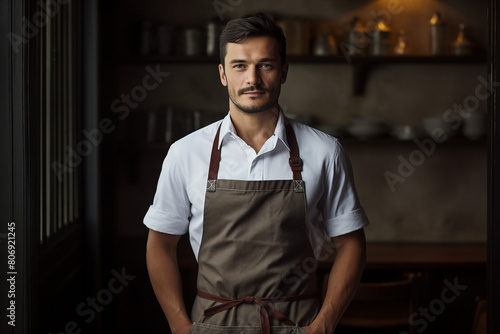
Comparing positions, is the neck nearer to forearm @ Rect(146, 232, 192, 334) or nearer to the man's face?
the man's face

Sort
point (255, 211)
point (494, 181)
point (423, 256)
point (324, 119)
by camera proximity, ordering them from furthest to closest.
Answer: point (324, 119)
point (423, 256)
point (255, 211)
point (494, 181)

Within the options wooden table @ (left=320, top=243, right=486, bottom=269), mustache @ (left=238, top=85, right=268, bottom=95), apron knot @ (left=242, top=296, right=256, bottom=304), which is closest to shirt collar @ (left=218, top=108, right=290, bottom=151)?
mustache @ (left=238, top=85, right=268, bottom=95)

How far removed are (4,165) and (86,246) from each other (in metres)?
1.28

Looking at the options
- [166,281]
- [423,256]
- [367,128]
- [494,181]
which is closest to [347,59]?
[367,128]

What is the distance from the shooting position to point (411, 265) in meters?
2.88

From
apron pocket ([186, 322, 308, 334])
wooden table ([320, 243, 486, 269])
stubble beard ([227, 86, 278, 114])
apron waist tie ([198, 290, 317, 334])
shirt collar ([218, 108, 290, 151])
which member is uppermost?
stubble beard ([227, 86, 278, 114])

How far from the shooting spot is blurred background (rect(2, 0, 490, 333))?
2.78 m

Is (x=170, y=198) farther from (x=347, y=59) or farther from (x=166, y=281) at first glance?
(x=347, y=59)

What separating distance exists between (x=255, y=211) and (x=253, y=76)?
1.31 ft

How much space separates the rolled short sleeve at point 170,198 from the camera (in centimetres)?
169

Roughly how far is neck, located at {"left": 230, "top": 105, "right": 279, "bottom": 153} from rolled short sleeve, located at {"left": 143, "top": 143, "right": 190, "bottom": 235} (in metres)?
0.21

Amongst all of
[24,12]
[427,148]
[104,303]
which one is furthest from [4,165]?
[427,148]

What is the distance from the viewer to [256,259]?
161cm

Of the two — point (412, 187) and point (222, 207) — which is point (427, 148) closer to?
point (412, 187)
